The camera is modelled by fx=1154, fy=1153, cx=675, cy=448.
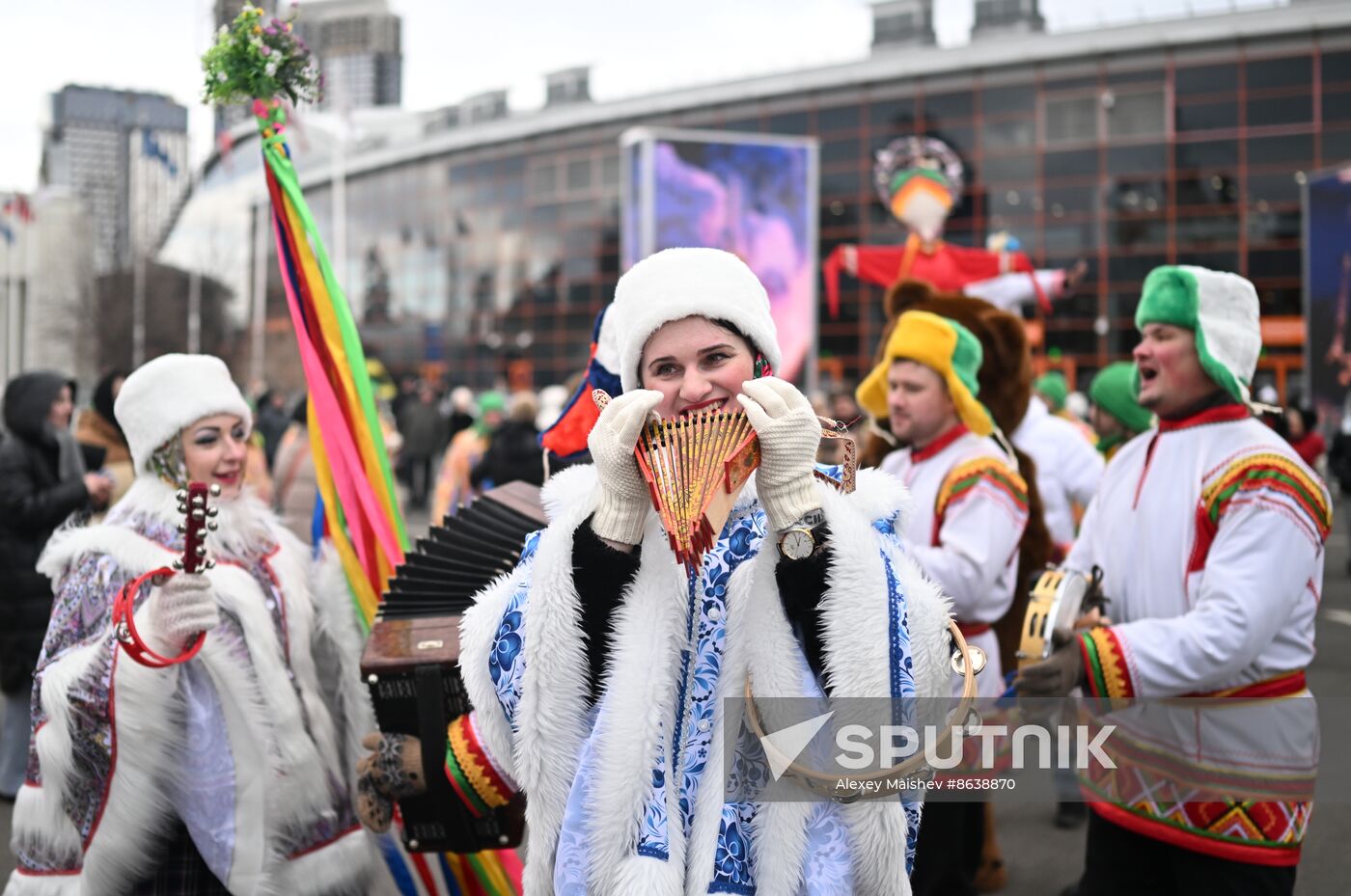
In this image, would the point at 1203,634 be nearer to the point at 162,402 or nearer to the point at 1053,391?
the point at 162,402

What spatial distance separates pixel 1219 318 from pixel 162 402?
116 inches

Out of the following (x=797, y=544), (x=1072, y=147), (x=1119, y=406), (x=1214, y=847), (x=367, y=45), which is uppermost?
(x=367, y=45)

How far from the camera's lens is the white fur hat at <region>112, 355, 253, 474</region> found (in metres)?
3.24

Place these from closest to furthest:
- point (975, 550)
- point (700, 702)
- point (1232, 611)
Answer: point (700, 702)
point (1232, 611)
point (975, 550)

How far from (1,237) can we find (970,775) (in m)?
38.6

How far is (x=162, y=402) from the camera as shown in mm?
3246

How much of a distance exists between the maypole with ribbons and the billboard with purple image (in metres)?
9.23

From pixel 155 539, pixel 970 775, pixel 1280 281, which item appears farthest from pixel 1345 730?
pixel 1280 281

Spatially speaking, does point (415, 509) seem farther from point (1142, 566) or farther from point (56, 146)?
point (56, 146)

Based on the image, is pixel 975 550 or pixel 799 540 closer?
pixel 799 540

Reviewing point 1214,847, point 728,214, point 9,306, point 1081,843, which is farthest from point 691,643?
point 9,306

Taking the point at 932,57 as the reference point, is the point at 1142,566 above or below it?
below

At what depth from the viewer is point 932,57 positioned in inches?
1193

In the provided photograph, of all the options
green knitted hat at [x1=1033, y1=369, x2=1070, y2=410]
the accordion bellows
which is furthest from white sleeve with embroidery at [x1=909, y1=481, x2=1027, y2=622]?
green knitted hat at [x1=1033, y1=369, x2=1070, y2=410]
